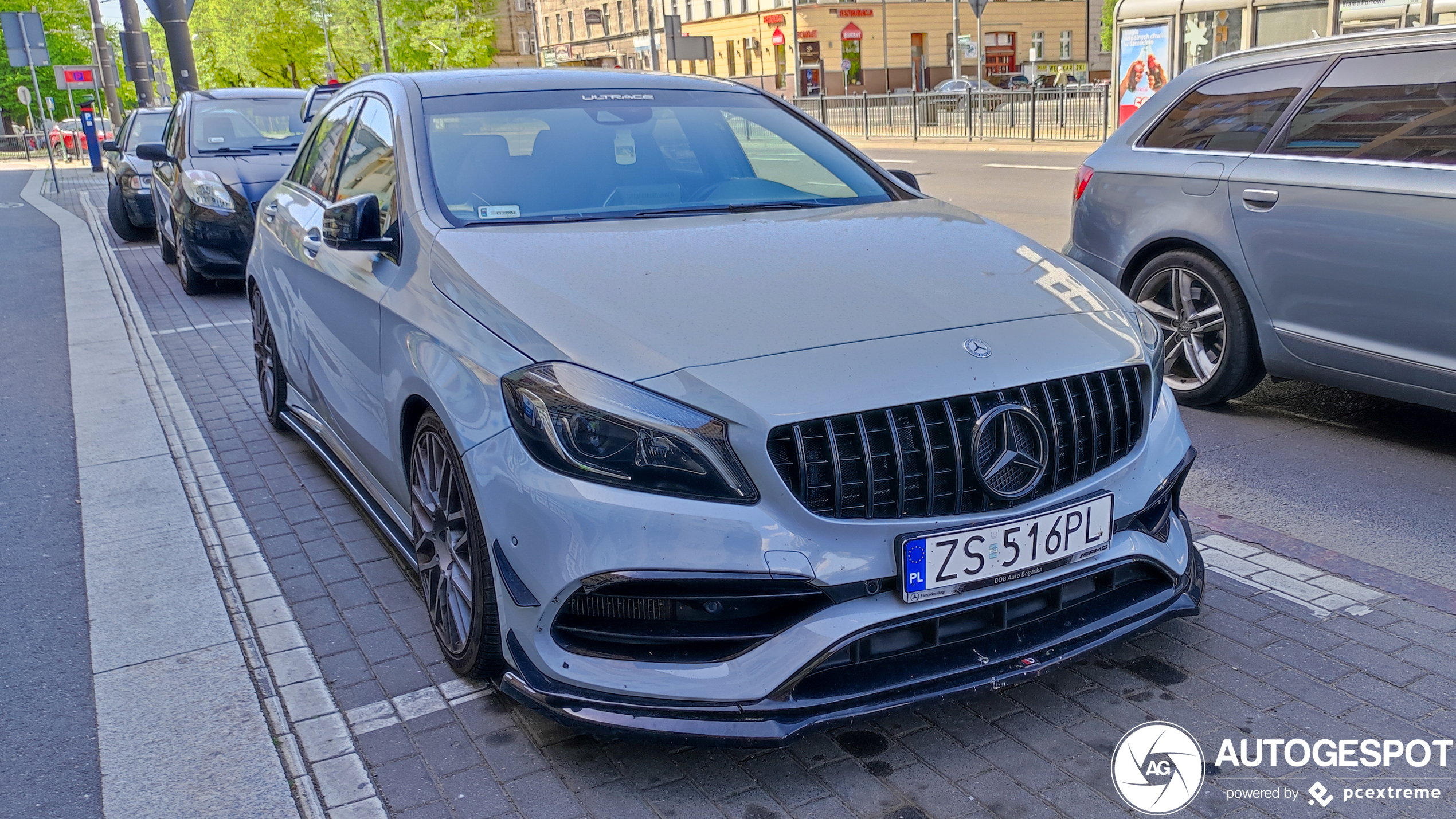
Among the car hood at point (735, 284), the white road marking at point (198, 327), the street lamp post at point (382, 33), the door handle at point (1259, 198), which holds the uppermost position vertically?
the street lamp post at point (382, 33)

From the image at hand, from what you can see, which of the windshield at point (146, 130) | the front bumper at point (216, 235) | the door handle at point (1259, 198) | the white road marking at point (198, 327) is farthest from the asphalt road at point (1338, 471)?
the windshield at point (146, 130)

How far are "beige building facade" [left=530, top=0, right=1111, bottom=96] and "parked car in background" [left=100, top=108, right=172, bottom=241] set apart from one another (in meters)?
38.6

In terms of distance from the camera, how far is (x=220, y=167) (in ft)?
33.8

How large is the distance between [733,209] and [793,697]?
1.77 m

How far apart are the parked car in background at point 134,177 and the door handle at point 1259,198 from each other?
42.6ft

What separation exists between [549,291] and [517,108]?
4.26 feet

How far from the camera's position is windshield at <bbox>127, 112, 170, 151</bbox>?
1541 cm

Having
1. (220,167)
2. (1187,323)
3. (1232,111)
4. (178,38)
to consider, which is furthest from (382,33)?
(1187,323)

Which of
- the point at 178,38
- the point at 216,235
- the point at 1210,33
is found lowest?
the point at 216,235

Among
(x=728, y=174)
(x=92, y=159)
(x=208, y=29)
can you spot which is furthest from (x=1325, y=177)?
(x=208, y=29)

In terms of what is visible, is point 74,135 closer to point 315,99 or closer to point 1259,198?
point 315,99

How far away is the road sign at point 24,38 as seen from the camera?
82.7ft

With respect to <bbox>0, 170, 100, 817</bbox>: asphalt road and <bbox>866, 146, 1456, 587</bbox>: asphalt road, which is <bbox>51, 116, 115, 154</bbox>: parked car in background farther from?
<bbox>866, 146, 1456, 587</bbox>: asphalt road

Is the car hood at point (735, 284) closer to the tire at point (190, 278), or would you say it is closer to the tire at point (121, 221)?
the tire at point (190, 278)
